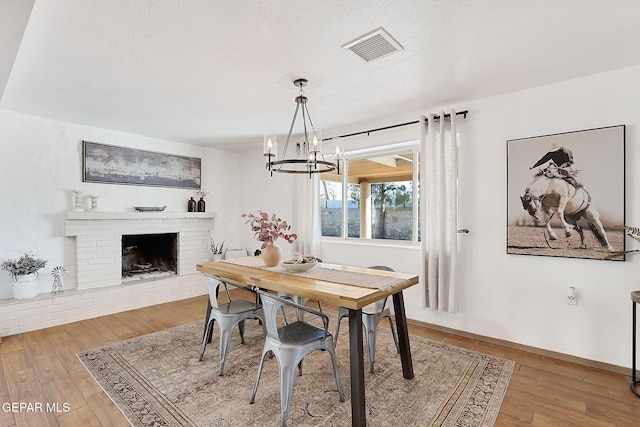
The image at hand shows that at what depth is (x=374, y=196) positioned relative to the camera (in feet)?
13.5

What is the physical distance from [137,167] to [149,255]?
1406 millimetres

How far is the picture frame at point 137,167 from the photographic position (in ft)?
13.4

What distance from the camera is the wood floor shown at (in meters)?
1.92

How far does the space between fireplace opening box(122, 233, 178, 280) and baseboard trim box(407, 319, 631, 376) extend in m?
3.80

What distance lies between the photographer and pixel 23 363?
263cm

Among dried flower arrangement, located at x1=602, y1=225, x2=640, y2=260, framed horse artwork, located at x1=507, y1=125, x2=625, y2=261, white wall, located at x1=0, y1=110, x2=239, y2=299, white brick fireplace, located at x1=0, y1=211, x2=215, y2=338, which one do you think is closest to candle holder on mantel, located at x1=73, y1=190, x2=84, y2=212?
white wall, located at x1=0, y1=110, x2=239, y2=299

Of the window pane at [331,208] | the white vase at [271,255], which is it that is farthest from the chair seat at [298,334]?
the window pane at [331,208]

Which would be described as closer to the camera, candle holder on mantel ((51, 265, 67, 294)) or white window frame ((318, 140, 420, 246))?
white window frame ((318, 140, 420, 246))

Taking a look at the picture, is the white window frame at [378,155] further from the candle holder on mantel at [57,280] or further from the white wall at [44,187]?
the candle holder on mantel at [57,280]

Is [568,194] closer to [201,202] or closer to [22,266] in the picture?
[201,202]

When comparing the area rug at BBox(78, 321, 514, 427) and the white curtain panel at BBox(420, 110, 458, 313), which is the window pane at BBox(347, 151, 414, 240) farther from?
the area rug at BBox(78, 321, 514, 427)

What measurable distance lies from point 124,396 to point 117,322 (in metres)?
1.86

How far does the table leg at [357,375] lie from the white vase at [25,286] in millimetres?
3824

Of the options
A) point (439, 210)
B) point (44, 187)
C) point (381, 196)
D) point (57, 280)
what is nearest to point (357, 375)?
point (439, 210)
